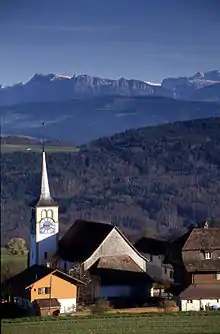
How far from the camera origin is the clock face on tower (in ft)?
57.4

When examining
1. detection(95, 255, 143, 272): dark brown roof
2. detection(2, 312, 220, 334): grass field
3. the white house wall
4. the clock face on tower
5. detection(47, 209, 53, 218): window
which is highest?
detection(47, 209, 53, 218): window

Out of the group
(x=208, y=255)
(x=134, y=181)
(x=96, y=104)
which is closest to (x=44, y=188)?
(x=134, y=181)

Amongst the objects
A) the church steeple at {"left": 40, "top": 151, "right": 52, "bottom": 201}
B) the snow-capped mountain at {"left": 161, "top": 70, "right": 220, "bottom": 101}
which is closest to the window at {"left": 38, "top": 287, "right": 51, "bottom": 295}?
the snow-capped mountain at {"left": 161, "top": 70, "right": 220, "bottom": 101}

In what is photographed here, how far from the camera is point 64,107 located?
578 inches

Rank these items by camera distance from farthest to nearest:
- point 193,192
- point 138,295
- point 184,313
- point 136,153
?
point 136,153, point 193,192, point 138,295, point 184,313

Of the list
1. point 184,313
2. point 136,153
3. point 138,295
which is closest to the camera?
point 184,313

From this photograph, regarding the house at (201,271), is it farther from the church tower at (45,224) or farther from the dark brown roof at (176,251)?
the church tower at (45,224)

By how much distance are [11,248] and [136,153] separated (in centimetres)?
539

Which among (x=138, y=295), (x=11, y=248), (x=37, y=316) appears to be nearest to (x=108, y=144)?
(x=11, y=248)

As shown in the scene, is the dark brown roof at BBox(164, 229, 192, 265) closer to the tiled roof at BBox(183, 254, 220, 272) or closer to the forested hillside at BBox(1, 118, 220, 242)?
the tiled roof at BBox(183, 254, 220, 272)

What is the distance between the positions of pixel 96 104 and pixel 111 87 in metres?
1.32

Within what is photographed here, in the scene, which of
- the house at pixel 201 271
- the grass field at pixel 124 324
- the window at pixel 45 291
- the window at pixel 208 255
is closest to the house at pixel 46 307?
the window at pixel 45 291

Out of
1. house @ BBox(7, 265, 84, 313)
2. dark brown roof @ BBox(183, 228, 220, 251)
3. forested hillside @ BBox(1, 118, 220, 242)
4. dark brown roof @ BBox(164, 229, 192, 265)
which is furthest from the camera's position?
forested hillside @ BBox(1, 118, 220, 242)

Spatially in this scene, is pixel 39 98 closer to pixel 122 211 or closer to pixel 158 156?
pixel 122 211
